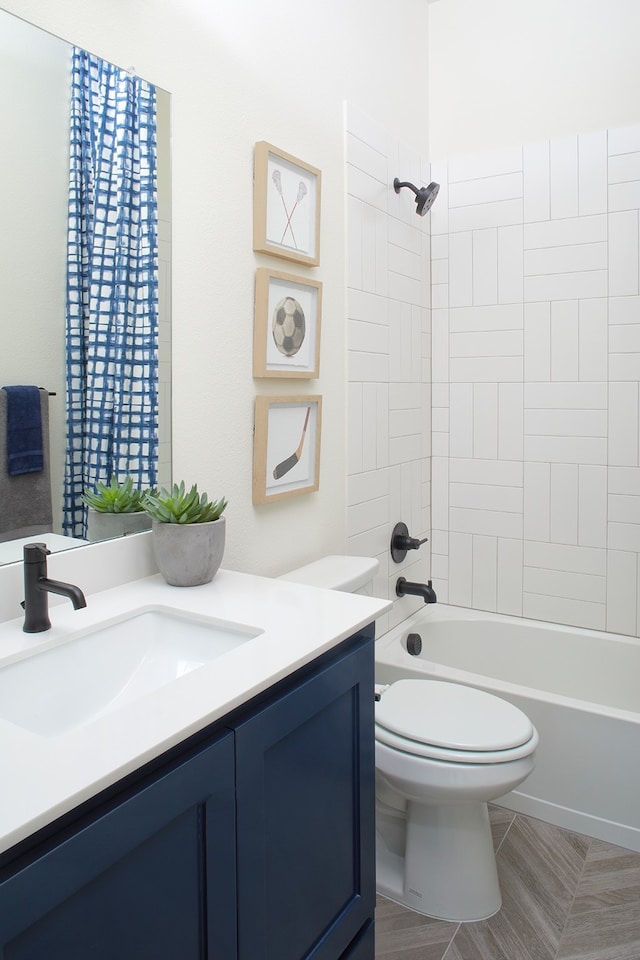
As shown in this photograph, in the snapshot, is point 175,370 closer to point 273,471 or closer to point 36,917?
point 273,471

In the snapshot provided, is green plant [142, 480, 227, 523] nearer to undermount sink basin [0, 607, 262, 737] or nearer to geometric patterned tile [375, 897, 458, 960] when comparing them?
undermount sink basin [0, 607, 262, 737]

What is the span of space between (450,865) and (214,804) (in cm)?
113

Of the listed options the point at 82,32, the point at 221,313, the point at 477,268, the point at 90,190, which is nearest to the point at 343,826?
the point at 221,313

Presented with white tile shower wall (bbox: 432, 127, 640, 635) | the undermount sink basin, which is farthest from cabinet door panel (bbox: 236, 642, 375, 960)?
white tile shower wall (bbox: 432, 127, 640, 635)

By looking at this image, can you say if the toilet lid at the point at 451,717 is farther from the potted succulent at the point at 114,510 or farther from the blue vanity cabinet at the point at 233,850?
the potted succulent at the point at 114,510

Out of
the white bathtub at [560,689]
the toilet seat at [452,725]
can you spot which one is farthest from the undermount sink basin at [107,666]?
the white bathtub at [560,689]

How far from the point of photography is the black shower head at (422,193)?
2.36 metres

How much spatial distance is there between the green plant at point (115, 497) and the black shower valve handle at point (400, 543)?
4.13 feet

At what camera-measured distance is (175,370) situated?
154 centimetres

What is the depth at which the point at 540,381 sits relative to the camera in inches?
103

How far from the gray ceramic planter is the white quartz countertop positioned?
27mm

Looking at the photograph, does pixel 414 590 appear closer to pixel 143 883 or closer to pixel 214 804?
pixel 214 804

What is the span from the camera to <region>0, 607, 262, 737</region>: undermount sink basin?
3.44 feet

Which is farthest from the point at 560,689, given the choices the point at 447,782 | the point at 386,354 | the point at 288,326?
the point at 288,326
